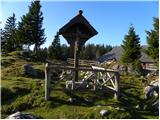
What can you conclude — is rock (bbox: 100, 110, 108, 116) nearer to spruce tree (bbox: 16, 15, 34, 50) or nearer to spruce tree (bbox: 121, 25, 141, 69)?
spruce tree (bbox: 121, 25, 141, 69)

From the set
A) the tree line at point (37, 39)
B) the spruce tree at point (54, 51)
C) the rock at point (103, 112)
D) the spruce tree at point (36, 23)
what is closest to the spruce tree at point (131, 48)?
the tree line at point (37, 39)

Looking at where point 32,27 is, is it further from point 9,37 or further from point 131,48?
point 131,48

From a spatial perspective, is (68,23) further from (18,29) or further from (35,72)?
(18,29)

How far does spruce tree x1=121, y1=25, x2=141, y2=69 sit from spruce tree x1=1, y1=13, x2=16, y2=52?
1948cm

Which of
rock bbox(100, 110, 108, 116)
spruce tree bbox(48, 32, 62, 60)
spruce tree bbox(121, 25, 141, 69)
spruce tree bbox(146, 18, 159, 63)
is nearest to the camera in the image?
rock bbox(100, 110, 108, 116)

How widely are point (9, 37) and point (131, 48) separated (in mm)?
23259

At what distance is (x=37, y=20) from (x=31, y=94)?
3698cm

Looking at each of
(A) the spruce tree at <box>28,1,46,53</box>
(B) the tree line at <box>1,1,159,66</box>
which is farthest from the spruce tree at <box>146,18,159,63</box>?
(A) the spruce tree at <box>28,1,46,53</box>

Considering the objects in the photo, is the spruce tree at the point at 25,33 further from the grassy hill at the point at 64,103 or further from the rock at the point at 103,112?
the rock at the point at 103,112

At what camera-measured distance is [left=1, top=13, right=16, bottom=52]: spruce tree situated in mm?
55709

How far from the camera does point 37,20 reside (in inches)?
2090

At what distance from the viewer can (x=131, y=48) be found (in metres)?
46.9

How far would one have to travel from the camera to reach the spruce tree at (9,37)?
55709 millimetres

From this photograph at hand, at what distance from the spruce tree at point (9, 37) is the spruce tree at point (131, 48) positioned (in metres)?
19.5
